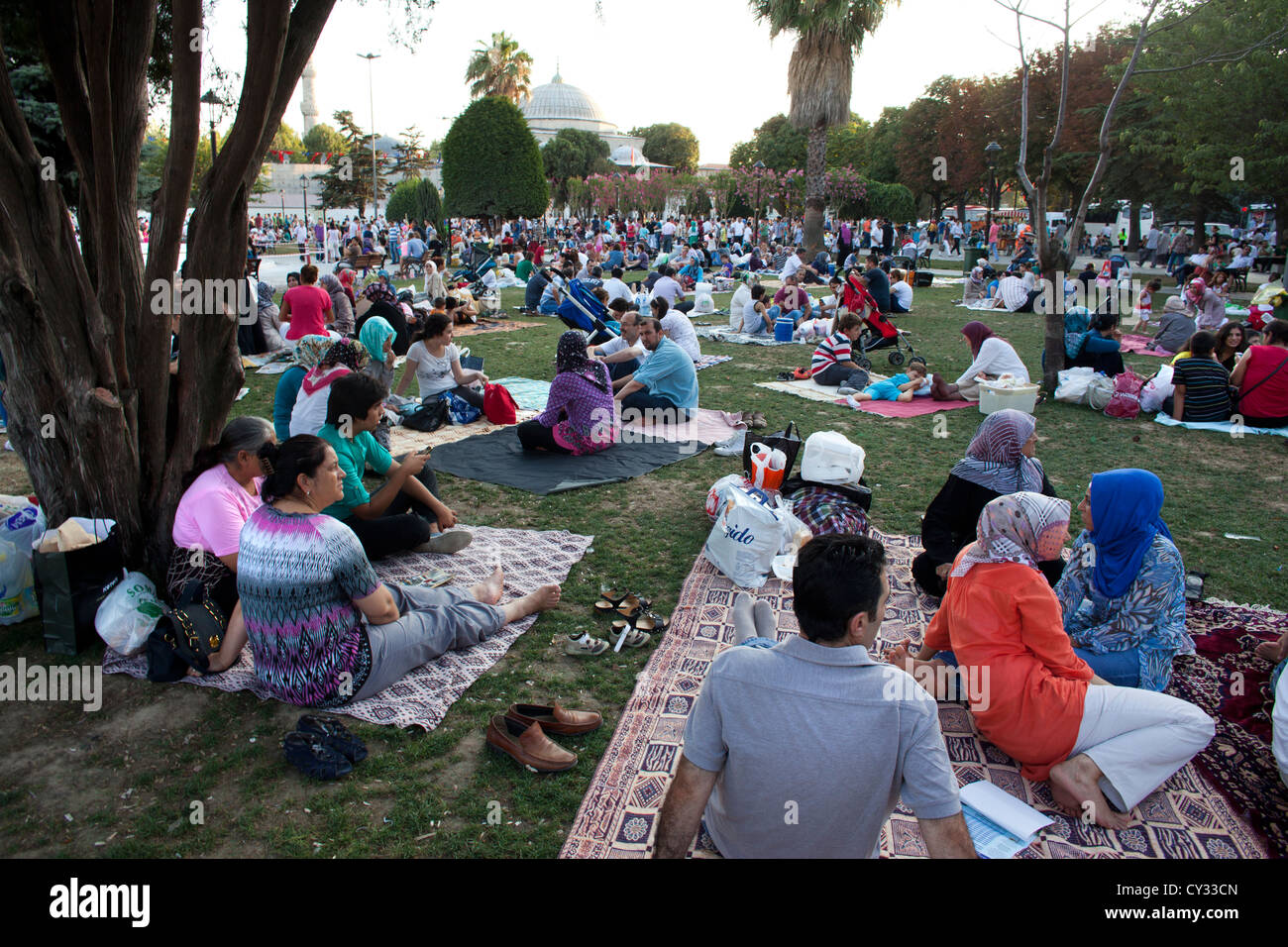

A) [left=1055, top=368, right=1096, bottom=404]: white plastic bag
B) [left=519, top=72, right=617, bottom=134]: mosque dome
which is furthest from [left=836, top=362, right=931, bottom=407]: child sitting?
[left=519, top=72, right=617, bottom=134]: mosque dome

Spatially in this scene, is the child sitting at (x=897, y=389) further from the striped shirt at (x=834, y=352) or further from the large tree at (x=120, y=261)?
the large tree at (x=120, y=261)

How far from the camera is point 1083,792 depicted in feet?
10.1

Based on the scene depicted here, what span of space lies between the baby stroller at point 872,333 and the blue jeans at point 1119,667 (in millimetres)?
8593

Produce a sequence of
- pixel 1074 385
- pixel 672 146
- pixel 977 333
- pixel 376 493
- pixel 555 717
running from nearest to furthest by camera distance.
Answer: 1. pixel 555 717
2. pixel 376 493
3. pixel 977 333
4. pixel 1074 385
5. pixel 672 146

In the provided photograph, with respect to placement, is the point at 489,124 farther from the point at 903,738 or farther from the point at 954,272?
the point at 903,738

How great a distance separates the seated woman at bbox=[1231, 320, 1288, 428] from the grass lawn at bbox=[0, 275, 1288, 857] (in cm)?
194

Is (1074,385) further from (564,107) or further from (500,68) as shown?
(564,107)

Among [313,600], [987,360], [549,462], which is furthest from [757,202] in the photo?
[313,600]

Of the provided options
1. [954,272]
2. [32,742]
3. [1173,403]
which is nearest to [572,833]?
[32,742]

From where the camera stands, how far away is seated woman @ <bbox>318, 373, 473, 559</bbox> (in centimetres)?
489

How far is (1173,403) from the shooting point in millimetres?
8789

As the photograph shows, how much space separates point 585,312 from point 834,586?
10548 mm

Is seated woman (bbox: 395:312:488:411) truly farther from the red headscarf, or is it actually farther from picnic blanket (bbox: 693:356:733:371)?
the red headscarf

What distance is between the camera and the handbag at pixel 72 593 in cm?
409
